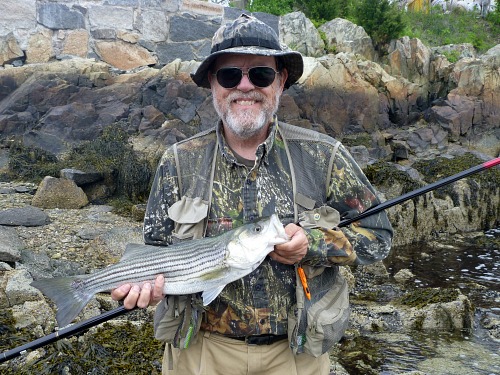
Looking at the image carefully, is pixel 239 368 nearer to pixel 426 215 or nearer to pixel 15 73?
pixel 426 215

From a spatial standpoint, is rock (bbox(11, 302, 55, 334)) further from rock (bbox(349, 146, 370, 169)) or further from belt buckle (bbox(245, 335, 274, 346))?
rock (bbox(349, 146, 370, 169))

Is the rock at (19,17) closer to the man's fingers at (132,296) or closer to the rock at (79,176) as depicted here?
the rock at (79,176)

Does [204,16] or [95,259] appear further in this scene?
[204,16]

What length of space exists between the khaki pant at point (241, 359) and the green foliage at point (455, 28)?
99.8 ft

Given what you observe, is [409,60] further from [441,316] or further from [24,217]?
[24,217]

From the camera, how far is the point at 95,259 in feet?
28.6

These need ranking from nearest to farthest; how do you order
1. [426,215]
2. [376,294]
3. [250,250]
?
[250,250] < [376,294] < [426,215]

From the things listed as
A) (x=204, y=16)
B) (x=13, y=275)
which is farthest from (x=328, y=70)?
(x=13, y=275)

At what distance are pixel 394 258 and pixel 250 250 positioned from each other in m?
10.0

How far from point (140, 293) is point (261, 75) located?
4.31ft

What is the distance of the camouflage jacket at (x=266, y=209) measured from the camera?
10.3ft

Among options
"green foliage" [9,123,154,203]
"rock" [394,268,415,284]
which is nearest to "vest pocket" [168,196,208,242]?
"rock" [394,268,415,284]

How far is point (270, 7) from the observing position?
2161 centimetres

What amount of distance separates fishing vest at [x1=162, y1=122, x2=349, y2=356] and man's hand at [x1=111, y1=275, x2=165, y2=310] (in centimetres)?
25
